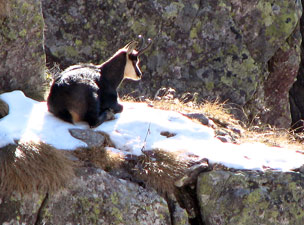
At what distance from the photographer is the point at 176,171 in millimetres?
5957

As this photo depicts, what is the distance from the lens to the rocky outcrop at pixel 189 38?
10.1 metres

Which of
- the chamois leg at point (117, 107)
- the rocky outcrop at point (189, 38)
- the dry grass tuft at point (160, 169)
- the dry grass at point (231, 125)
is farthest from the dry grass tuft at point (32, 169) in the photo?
the rocky outcrop at point (189, 38)

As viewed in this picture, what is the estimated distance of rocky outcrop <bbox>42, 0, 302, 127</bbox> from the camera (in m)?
10.1

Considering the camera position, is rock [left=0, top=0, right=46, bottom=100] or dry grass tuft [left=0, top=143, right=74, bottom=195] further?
rock [left=0, top=0, right=46, bottom=100]

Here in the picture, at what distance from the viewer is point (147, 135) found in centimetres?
639

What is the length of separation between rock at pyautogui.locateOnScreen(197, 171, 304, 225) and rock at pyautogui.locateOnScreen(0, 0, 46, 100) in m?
2.57

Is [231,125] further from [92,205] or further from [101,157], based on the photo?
[92,205]

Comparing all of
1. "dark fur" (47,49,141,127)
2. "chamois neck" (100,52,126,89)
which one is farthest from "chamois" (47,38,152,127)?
"chamois neck" (100,52,126,89)

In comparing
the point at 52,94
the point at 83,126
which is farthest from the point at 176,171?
the point at 52,94

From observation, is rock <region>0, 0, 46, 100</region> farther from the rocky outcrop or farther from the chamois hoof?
the rocky outcrop

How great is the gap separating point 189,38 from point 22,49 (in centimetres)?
402

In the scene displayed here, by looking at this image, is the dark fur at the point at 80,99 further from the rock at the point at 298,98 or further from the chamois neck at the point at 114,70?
the rock at the point at 298,98

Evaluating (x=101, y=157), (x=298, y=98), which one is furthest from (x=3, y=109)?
(x=298, y=98)

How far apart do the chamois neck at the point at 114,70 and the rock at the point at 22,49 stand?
774 millimetres
